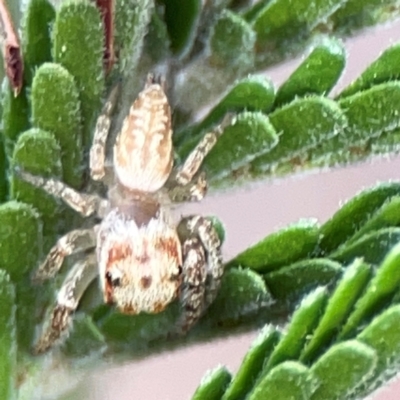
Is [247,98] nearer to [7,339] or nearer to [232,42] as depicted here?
[232,42]

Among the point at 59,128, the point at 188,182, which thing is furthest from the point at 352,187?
the point at 59,128

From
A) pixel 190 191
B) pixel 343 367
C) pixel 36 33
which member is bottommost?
pixel 343 367

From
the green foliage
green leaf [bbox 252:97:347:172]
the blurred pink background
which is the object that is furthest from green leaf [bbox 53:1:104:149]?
the blurred pink background

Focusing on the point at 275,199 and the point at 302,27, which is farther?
the point at 275,199

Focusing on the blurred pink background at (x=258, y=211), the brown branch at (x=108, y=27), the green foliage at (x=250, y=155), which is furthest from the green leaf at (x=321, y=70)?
the blurred pink background at (x=258, y=211)

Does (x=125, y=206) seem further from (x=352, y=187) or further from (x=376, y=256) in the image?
(x=352, y=187)

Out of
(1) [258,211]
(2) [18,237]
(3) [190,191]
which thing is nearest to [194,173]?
(3) [190,191]

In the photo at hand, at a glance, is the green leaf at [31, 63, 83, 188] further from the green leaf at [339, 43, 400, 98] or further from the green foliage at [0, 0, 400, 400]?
the green leaf at [339, 43, 400, 98]
